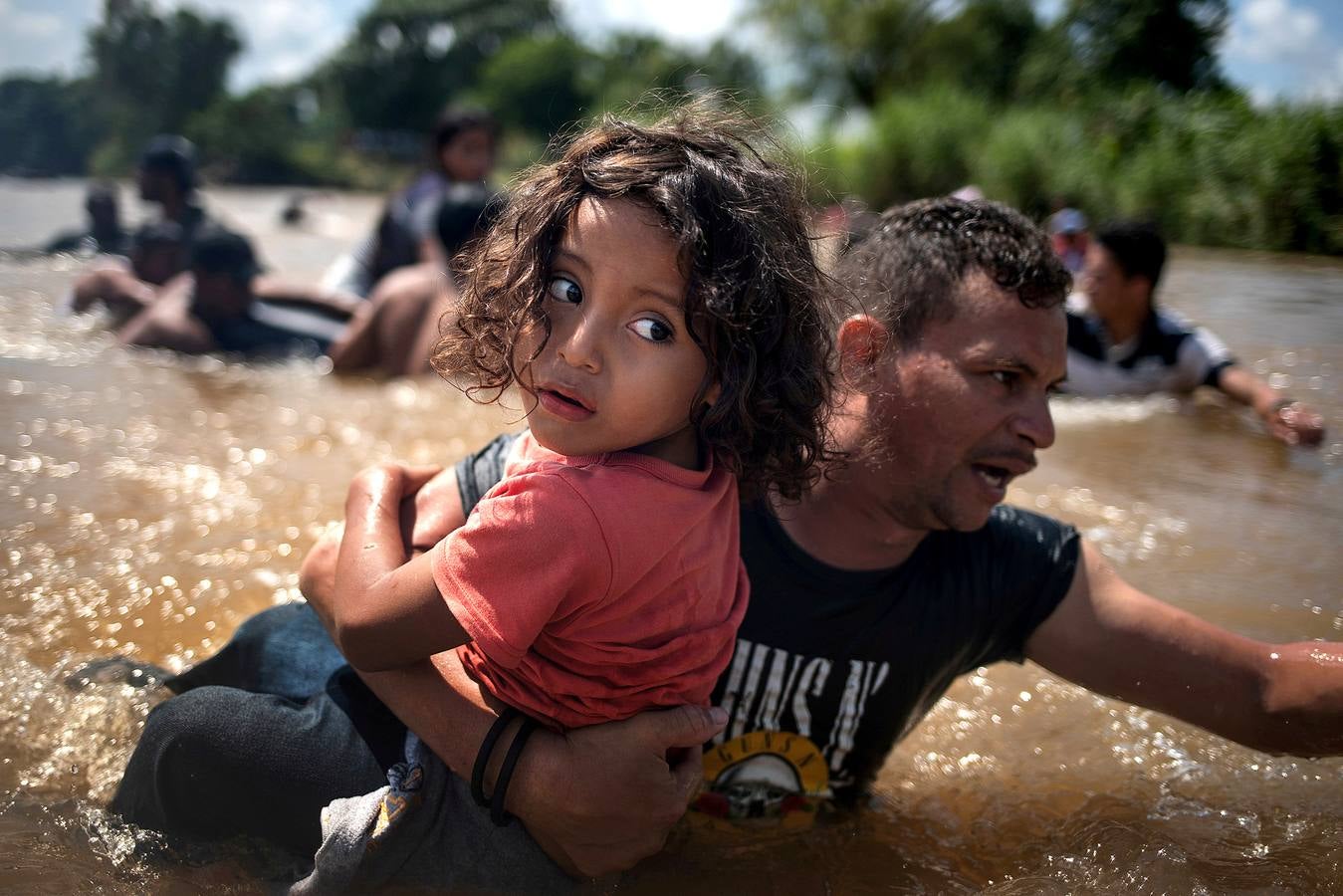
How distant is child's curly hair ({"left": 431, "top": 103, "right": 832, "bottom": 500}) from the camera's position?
4.57 ft

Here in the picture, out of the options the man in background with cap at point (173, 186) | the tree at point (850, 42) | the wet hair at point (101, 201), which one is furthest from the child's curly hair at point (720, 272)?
the tree at point (850, 42)

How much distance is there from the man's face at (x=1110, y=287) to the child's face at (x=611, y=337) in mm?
5392

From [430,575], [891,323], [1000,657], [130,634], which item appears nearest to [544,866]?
[430,575]

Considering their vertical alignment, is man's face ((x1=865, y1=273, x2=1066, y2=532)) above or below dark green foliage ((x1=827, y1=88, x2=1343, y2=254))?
below

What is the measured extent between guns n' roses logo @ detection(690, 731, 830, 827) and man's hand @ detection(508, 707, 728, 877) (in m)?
0.34

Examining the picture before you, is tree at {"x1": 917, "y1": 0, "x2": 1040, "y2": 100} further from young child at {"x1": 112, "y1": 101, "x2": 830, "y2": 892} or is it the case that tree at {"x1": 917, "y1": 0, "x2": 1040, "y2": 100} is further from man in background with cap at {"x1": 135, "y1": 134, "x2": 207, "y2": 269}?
young child at {"x1": 112, "y1": 101, "x2": 830, "y2": 892}

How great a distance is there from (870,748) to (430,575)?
3.21 feet

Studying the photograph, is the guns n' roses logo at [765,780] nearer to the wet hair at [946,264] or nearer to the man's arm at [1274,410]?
the wet hair at [946,264]

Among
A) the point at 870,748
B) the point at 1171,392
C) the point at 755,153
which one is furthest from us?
the point at 1171,392

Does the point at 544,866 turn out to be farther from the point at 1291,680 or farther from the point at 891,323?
the point at 1291,680

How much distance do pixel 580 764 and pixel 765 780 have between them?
1.82ft

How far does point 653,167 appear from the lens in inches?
55.4

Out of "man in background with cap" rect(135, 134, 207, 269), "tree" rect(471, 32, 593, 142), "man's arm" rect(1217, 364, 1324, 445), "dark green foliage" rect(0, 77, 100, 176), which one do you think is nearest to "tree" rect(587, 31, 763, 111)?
"tree" rect(471, 32, 593, 142)

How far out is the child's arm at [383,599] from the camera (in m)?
1.38
